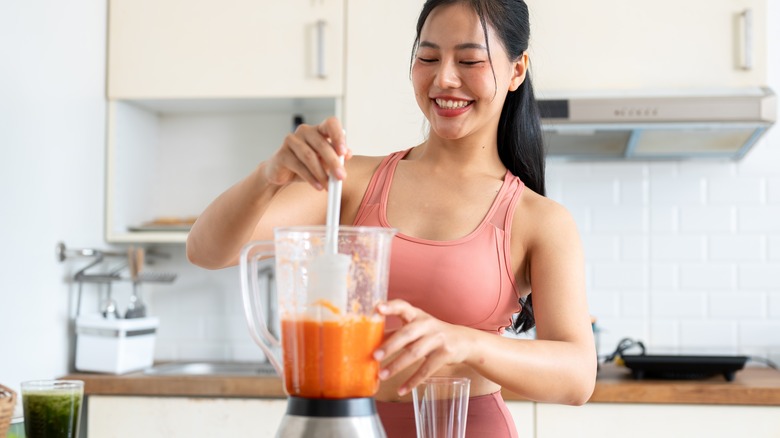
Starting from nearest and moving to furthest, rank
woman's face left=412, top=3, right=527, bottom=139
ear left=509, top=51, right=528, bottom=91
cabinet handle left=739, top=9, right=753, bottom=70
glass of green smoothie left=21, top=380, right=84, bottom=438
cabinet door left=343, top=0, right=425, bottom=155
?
glass of green smoothie left=21, top=380, right=84, bottom=438, woman's face left=412, top=3, right=527, bottom=139, ear left=509, top=51, right=528, bottom=91, cabinet handle left=739, top=9, right=753, bottom=70, cabinet door left=343, top=0, right=425, bottom=155

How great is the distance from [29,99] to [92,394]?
80cm

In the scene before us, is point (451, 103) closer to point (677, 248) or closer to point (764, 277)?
point (677, 248)

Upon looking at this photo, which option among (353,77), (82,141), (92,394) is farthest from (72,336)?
(353,77)

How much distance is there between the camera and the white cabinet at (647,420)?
7.61 feet

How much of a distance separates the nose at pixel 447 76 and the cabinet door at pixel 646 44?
4.49 ft

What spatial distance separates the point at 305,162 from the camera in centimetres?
97

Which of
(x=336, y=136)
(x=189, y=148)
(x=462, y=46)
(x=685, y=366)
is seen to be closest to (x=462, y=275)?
(x=462, y=46)

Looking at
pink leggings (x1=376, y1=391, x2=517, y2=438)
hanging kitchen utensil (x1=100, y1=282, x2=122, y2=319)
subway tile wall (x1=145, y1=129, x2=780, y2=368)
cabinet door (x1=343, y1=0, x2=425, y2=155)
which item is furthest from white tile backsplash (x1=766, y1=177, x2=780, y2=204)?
hanging kitchen utensil (x1=100, y1=282, x2=122, y2=319)

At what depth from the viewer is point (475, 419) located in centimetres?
130

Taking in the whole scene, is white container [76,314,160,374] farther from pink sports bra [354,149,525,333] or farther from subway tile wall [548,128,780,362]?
pink sports bra [354,149,525,333]

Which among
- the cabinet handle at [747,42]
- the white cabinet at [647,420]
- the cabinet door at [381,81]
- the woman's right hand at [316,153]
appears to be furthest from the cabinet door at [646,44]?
the woman's right hand at [316,153]

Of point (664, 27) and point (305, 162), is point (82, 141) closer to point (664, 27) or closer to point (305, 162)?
point (664, 27)

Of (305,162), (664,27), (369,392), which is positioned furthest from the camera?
(664,27)

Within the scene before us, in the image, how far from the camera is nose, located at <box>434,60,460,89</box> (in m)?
1.24
